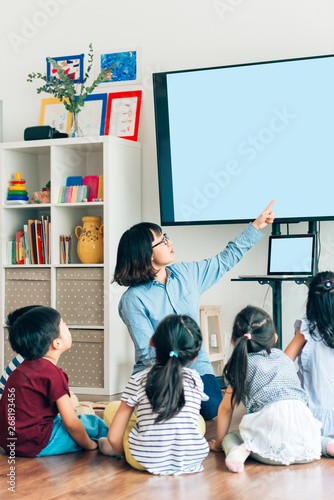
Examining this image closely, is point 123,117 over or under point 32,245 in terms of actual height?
over

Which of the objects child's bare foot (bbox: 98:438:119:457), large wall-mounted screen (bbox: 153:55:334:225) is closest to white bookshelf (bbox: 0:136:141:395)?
large wall-mounted screen (bbox: 153:55:334:225)

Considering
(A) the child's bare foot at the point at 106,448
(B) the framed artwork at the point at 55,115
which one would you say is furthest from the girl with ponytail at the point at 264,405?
(B) the framed artwork at the point at 55,115

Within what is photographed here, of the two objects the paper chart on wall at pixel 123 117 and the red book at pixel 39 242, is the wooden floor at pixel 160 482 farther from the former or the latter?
the paper chart on wall at pixel 123 117

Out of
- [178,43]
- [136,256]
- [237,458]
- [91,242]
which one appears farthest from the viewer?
[178,43]

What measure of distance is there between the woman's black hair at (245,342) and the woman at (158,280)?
449mm

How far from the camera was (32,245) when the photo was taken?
420 cm

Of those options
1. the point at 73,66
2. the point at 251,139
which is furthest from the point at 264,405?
the point at 73,66

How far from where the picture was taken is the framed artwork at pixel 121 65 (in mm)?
4297

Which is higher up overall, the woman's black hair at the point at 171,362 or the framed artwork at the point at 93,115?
the framed artwork at the point at 93,115

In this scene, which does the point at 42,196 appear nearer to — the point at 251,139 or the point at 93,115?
the point at 93,115

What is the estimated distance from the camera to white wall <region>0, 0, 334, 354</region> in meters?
3.86

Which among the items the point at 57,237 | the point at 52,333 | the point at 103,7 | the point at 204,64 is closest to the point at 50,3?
the point at 103,7

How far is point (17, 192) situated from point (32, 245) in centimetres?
36

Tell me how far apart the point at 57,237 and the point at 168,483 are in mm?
2304
